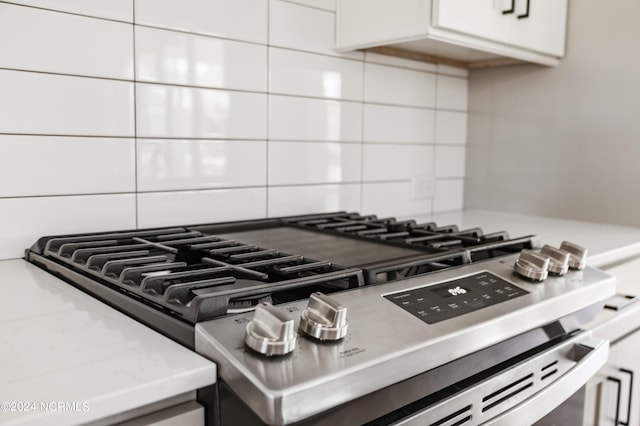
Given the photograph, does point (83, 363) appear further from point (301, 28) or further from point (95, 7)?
point (301, 28)

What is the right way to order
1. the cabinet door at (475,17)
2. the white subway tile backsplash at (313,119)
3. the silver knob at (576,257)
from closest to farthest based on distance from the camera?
the silver knob at (576,257) → the cabinet door at (475,17) → the white subway tile backsplash at (313,119)

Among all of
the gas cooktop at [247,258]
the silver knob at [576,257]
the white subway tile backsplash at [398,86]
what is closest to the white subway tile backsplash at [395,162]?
the white subway tile backsplash at [398,86]

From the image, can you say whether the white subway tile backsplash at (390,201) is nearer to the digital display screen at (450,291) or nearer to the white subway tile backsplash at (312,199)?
the white subway tile backsplash at (312,199)

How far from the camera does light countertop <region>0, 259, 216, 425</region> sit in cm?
47

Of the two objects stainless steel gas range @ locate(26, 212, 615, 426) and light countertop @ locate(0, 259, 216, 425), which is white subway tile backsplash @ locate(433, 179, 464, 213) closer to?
stainless steel gas range @ locate(26, 212, 615, 426)

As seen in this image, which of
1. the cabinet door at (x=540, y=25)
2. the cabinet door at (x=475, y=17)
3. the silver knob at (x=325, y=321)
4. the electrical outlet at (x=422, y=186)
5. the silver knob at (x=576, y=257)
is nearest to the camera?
the silver knob at (x=325, y=321)

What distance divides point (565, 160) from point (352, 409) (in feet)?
4.68

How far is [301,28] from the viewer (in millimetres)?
1413

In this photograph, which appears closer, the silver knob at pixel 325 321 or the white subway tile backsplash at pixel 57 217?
the silver knob at pixel 325 321

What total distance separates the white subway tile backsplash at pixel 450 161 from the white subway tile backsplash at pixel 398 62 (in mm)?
270

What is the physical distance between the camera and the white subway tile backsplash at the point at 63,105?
0.98 m

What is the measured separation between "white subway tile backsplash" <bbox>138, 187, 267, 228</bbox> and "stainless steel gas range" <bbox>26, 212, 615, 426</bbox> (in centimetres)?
8

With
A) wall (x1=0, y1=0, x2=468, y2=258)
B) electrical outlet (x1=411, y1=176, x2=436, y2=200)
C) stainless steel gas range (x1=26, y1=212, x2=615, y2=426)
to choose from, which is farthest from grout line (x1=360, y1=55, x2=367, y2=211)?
stainless steel gas range (x1=26, y1=212, x2=615, y2=426)

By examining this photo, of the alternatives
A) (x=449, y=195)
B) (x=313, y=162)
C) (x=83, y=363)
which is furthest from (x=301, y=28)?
(x=83, y=363)
